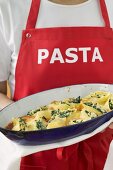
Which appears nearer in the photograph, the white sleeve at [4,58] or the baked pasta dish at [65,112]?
the baked pasta dish at [65,112]

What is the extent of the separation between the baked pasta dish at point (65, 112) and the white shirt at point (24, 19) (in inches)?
9.1

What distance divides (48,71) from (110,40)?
216 mm

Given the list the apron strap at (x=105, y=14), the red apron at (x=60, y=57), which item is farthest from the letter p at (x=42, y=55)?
the apron strap at (x=105, y=14)

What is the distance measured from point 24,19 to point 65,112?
1.12 ft

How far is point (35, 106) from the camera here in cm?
93

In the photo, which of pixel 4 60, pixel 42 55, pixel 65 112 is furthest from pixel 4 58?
pixel 65 112

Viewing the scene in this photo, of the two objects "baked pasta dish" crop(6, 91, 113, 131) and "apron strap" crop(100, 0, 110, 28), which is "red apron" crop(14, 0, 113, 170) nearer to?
"apron strap" crop(100, 0, 110, 28)

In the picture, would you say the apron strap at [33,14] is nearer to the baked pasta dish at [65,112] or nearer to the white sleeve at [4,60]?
the white sleeve at [4,60]

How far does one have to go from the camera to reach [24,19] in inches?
41.1

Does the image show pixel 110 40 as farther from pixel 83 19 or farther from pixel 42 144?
pixel 42 144

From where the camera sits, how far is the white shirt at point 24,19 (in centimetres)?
103

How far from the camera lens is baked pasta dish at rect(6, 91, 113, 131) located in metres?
0.82

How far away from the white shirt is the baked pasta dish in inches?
9.1

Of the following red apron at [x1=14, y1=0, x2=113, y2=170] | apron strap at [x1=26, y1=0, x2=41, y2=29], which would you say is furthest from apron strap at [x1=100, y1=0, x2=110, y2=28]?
apron strap at [x1=26, y1=0, x2=41, y2=29]
